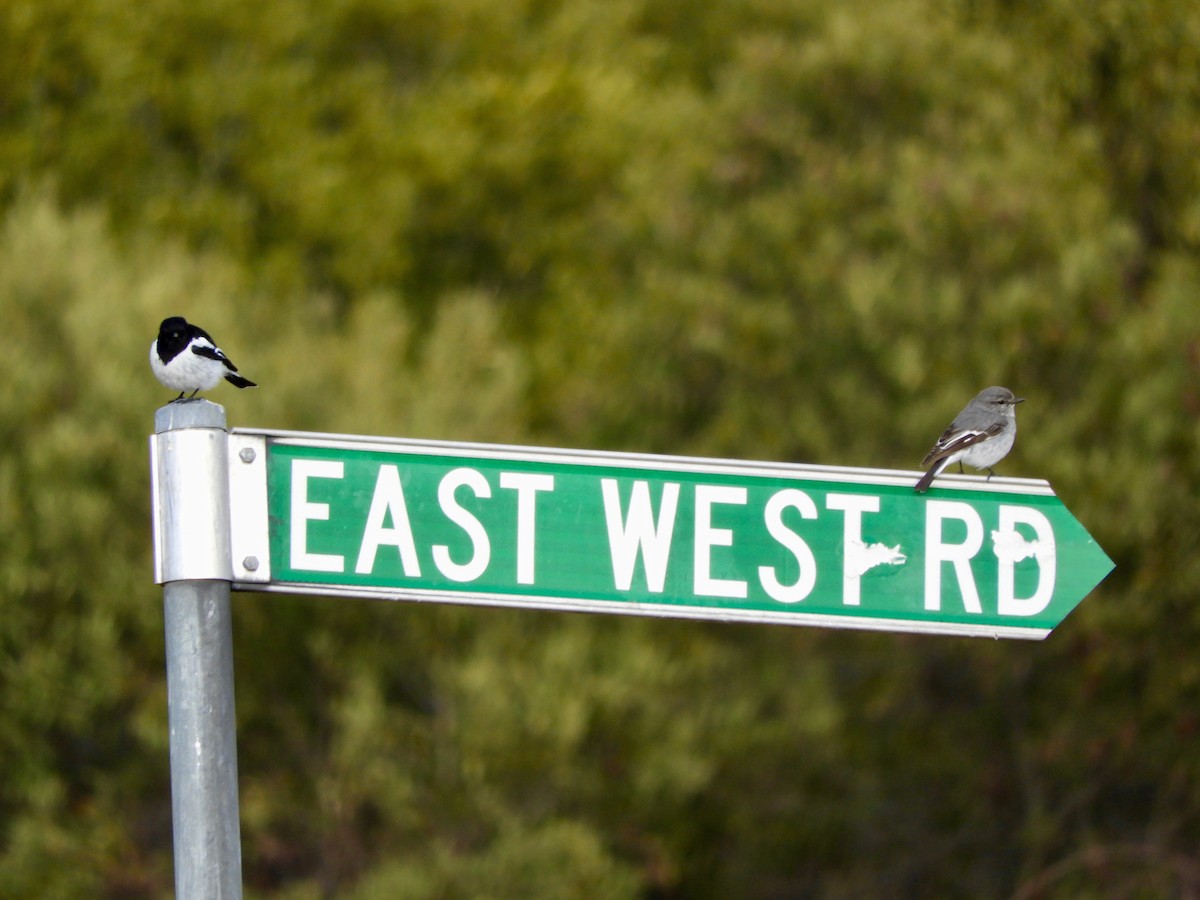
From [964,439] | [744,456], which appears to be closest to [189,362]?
[964,439]

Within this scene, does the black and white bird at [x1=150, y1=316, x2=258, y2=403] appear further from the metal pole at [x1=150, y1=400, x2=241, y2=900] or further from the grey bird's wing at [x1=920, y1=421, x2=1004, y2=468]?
the grey bird's wing at [x1=920, y1=421, x2=1004, y2=468]

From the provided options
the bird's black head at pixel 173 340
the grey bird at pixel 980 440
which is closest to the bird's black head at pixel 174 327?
the bird's black head at pixel 173 340

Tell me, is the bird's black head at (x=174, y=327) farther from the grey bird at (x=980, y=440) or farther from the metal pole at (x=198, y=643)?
the grey bird at (x=980, y=440)

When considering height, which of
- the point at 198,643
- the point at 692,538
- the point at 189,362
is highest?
the point at 189,362

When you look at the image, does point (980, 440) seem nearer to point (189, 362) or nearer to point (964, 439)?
point (964, 439)

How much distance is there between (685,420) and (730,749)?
354 cm

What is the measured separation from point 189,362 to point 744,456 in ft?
40.4

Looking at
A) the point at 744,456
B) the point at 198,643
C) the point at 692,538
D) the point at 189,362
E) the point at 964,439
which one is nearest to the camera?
the point at 198,643

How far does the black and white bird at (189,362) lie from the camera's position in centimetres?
399

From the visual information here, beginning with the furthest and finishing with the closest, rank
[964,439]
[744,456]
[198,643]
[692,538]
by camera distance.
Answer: [744,456] → [964,439] → [692,538] → [198,643]

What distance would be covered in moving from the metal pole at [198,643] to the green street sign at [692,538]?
0.27m

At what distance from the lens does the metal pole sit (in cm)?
266

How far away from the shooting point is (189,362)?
4.01 m

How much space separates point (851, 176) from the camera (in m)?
16.7
